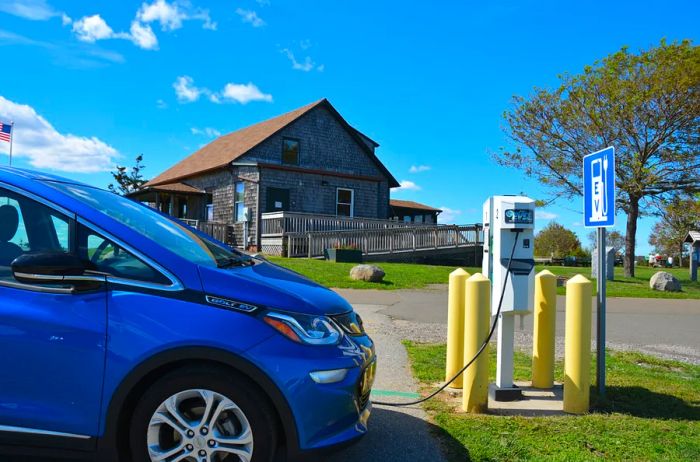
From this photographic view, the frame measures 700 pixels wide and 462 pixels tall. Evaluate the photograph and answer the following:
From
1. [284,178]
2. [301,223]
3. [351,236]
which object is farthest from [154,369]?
[284,178]

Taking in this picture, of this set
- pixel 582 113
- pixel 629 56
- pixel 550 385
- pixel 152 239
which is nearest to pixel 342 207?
pixel 582 113

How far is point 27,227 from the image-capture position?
315 centimetres

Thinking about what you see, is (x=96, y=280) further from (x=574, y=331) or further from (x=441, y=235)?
(x=441, y=235)

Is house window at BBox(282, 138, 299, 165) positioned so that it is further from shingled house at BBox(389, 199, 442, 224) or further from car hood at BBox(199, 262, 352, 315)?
car hood at BBox(199, 262, 352, 315)

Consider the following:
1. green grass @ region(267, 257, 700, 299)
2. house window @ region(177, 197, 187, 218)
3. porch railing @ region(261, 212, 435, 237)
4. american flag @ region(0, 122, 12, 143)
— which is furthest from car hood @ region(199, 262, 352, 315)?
house window @ region(177, 197, 187, 218)

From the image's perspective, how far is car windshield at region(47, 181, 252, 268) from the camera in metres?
3.18

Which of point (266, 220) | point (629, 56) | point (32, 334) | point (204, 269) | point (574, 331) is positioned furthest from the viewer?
point (266, 220)

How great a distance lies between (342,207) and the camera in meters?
27.4

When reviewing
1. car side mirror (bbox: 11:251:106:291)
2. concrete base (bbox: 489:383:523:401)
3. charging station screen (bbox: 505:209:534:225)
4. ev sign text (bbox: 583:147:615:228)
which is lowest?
concrete base (bbox: 489:383:523:401)

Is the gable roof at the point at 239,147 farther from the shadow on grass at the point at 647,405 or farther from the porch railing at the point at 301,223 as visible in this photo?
the shadow on grass at the point at 647,405

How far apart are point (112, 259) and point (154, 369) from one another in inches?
25.7

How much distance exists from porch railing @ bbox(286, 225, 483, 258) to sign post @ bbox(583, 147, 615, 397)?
15942mm

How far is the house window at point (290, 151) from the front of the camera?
2592cm

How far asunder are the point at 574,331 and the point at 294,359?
2.76m
